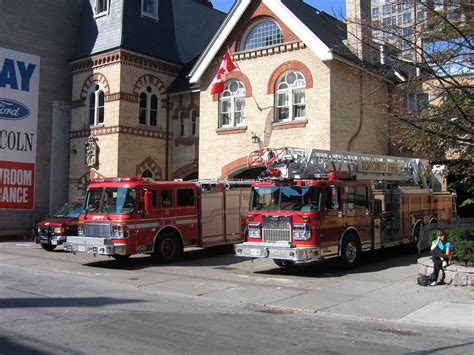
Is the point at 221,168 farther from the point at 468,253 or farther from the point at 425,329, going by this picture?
the point at 425,329

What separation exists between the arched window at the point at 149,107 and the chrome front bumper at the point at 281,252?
1366 cm

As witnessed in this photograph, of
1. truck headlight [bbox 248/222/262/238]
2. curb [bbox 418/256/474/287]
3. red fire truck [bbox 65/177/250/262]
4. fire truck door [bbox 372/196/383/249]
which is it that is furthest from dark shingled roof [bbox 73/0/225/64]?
curb [bbox 418/256/474/287]

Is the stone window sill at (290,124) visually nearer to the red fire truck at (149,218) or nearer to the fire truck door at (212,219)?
the red fire truck at (149,218)

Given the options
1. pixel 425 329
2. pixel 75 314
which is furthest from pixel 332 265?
pixel 75 314

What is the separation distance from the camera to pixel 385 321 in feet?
28.8

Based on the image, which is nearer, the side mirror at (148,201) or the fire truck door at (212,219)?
the side mirror at (148,201)

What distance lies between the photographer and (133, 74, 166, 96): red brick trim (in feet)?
82.4

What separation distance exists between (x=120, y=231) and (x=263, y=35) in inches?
439

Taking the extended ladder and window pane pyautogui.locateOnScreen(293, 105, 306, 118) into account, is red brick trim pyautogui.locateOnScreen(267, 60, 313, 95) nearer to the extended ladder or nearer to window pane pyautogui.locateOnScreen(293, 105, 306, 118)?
window pane pyautogui.locateOnScreen(293, 105, 306, 118)

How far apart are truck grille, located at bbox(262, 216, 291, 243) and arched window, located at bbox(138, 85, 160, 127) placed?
13574mm

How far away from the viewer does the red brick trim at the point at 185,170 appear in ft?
83.7

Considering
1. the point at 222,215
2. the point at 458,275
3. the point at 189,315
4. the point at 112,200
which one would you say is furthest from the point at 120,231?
the point at 458,275

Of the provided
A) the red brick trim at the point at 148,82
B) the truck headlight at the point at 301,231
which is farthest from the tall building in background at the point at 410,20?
the red brick trim at the point at 148,82

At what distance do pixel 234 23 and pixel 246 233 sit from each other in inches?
440
